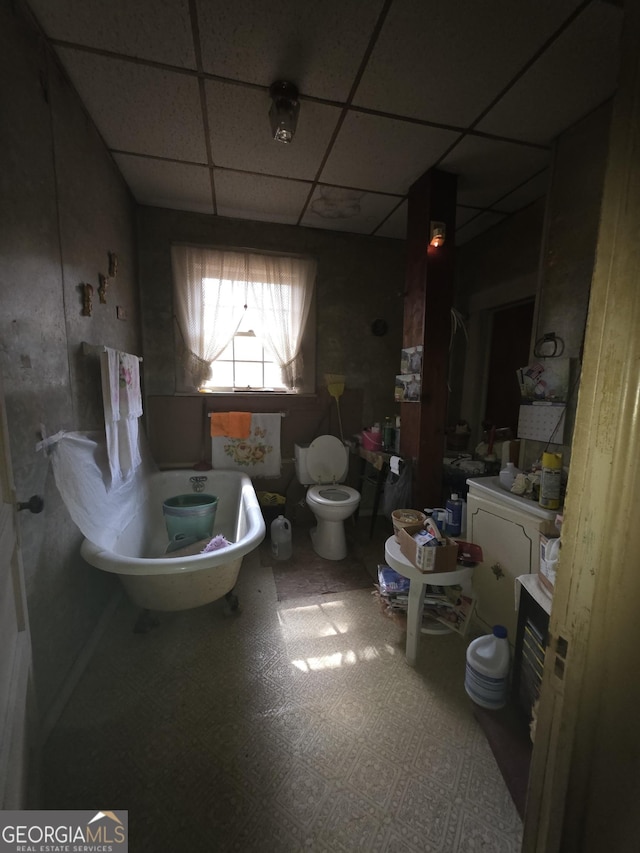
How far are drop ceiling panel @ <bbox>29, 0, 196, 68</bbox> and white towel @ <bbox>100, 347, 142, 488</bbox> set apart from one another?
1.21 m

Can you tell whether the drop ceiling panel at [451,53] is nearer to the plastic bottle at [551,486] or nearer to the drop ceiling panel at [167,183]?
the drop ceiling panel at [167,183]

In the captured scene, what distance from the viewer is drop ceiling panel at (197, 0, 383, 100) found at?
3.76 ft

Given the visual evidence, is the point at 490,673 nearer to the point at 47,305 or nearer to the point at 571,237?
the point at 571,237

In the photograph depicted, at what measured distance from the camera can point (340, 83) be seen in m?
1.42

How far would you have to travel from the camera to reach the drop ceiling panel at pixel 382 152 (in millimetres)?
1664

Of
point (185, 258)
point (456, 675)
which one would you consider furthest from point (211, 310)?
point (456, 675)

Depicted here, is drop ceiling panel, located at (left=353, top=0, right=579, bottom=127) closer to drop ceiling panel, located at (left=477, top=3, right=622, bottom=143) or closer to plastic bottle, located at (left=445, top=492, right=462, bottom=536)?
drop ceiling panel, located at (left=477, top=3, right=622, bottom=143)

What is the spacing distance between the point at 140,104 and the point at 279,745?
2810 mm

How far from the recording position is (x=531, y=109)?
5.02 ft

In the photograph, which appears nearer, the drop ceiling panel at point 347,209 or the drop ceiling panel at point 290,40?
the drop ceiling panel at point 290,40

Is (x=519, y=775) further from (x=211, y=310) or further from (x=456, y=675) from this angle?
(x=211, y=310)

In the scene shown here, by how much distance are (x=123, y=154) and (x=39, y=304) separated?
1.34 meters

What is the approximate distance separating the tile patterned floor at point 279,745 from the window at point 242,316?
185 cm

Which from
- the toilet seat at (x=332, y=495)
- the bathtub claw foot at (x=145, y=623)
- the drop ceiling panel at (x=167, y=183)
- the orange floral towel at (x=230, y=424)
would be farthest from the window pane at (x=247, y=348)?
the bathtub claw foot at (x=145, y=623)
